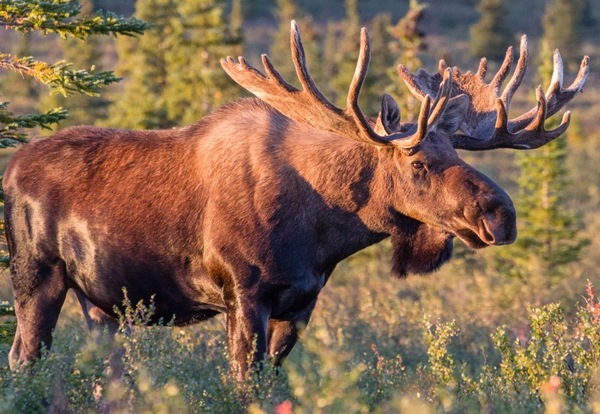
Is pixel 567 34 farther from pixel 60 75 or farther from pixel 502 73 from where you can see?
pixel 60 75

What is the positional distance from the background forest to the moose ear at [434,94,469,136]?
1.37m

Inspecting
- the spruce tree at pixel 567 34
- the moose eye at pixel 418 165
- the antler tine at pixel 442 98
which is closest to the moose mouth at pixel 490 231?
the moose eye at pixel 418 165

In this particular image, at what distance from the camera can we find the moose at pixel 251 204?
7180 mm

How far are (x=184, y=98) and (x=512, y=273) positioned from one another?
468 inches

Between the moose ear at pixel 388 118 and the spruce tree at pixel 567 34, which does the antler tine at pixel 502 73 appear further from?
the spruce tree at pixel 567 34

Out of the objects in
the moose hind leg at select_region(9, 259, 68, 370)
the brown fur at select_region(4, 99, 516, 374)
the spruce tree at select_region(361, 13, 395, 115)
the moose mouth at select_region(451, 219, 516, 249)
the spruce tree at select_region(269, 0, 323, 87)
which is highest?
the moose mouth at select_region(451, 219, 516, 249)

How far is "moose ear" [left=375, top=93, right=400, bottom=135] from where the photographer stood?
728 cm

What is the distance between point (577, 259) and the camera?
21.1 m

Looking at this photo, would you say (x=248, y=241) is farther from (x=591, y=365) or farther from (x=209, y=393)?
(x=591, y=365)

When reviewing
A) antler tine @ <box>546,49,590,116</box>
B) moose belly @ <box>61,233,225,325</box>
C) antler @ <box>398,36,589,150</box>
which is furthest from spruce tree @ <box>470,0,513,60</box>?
moose belly @ <box>61,233,225,325</box>

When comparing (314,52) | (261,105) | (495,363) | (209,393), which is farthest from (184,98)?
(314,52)

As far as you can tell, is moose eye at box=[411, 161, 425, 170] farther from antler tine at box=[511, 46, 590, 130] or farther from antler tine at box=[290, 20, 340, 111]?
antler tine at box=[511, 46, 590, 130]

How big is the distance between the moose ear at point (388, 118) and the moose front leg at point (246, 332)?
1.45m

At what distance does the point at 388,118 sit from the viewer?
7422 millimetres
